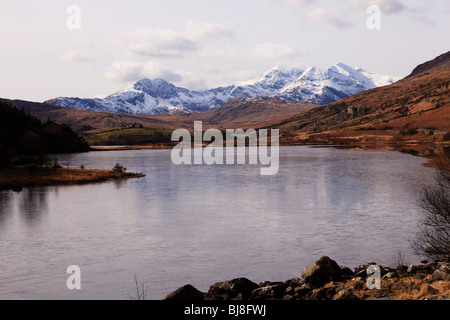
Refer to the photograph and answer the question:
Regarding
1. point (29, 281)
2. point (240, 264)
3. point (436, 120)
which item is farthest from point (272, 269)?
point (436, 120)

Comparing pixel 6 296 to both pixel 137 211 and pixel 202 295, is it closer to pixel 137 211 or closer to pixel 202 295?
pixel 202 295

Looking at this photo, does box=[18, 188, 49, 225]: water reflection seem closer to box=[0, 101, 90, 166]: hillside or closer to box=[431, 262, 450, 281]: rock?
box=[0, 101, 90, 166]: hillside

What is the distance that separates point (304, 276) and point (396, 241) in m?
11.2

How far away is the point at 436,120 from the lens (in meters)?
187

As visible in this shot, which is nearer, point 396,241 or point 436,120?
point 396,241

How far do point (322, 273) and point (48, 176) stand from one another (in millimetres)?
64194

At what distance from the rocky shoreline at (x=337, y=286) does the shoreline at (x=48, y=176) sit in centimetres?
5290

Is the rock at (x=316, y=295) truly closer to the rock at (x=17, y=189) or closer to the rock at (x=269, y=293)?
the rock at (x=269, y=293)

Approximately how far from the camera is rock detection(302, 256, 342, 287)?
23.3 meters

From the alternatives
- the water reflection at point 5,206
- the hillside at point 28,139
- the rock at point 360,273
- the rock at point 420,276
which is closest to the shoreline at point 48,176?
the hillside at point 28,139

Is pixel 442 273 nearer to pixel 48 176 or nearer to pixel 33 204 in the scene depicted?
pixel 33 204

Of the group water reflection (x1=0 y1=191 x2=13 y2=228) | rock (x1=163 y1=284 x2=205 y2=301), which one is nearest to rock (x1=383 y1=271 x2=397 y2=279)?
rock (x1=163 y1=284 x2=205 y2=301)
